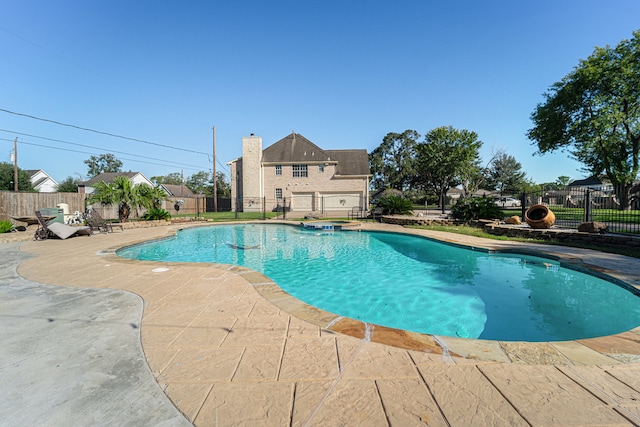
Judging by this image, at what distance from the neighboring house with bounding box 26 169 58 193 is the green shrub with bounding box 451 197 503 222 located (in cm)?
5519

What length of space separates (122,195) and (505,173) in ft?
168

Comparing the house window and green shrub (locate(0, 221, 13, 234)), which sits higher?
the house window

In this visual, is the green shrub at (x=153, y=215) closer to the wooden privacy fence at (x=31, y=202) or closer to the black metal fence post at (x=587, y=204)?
the wooden privacy fence at (x=31, y=202)

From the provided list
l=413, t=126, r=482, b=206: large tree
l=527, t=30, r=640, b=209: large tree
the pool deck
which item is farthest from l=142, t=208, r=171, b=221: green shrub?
l=527, t=30, r=640, b=209: large tree

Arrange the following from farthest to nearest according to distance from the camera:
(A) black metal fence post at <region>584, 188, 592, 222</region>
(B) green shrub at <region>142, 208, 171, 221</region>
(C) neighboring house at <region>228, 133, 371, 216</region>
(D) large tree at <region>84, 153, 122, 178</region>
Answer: (D) large tree at <region>84, 153, 122, 178</region>
(C) neighboring house at <region>228, 133, 371, 216</region>
(B) green shrub at <region>142, 208, 171, 221</region>
(A) black metal fence post at <region>584, 188, 592, 222</region>

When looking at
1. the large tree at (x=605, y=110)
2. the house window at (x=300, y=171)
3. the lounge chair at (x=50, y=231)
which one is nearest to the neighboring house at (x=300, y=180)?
the house window at (x=300, y=171)

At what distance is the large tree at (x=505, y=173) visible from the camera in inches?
Result: 1728

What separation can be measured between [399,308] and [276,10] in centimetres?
1297

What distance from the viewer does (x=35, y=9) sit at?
1041cm

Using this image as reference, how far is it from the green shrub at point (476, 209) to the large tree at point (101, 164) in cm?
7444

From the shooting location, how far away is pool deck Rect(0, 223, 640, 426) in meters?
1.60

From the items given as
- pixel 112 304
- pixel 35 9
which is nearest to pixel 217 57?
pixel 35 9

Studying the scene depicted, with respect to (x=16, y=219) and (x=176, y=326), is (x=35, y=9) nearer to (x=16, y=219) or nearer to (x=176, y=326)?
(x=16, y=219)

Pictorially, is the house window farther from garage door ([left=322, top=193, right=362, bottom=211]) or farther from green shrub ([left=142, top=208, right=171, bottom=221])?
green shrub ([left=142, top=208, right=171, bottom=221])
